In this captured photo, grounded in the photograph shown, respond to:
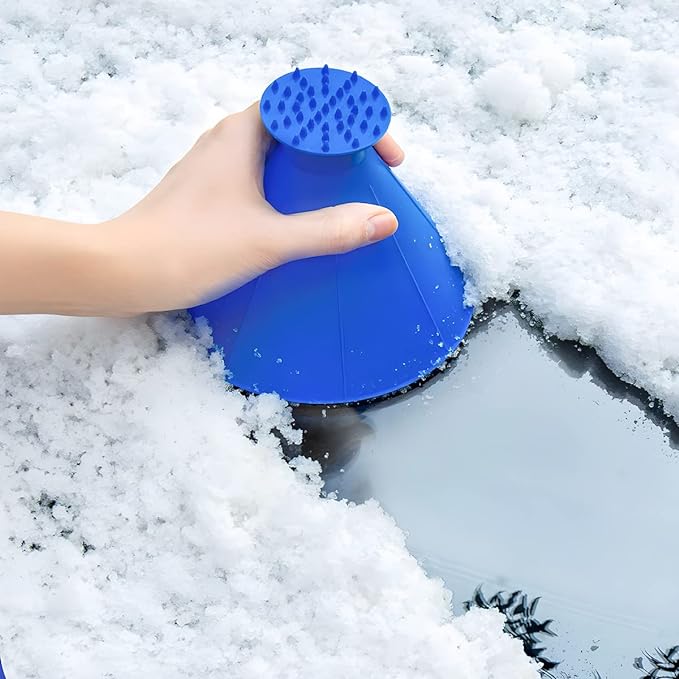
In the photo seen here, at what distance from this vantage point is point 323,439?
856mm

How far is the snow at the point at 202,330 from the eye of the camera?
74 cm

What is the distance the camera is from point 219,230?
77 cm

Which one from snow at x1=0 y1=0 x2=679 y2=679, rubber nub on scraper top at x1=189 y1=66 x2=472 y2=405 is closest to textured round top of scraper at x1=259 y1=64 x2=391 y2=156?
rubber nub on scraper top at x1=189 y1=66 x2=472 y2=405

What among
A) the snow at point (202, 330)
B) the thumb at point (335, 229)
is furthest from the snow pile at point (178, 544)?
the thumb at point (335, 229)

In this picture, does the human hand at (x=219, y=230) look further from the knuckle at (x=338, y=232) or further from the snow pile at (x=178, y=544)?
the snow pile at (x=178, y=544)

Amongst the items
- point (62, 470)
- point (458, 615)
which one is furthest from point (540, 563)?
point (62, 470)

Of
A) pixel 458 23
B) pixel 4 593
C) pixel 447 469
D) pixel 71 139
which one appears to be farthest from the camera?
pixel 458 23

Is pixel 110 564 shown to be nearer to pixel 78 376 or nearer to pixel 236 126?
pixel 78 376

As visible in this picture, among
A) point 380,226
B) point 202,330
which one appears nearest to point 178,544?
point 202,330

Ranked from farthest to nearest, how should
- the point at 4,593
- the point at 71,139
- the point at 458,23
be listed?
the point at 458,23
the point at 71,139
the point at 4,593

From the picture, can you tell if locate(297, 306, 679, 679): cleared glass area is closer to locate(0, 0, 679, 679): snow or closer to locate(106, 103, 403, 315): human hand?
locate(0, 0, 679, 679): snow

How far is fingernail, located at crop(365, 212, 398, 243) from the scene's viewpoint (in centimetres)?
76

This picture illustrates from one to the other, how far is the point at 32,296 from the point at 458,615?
46 centimetres

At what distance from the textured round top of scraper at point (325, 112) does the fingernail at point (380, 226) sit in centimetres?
6
